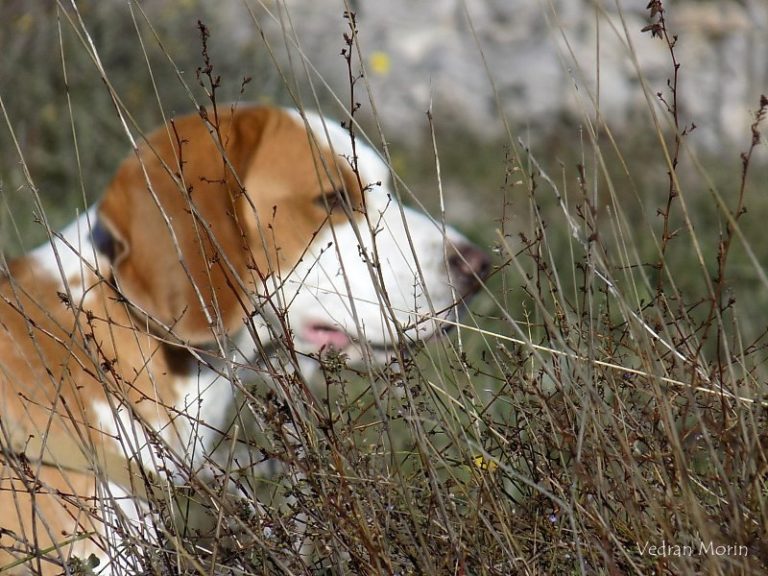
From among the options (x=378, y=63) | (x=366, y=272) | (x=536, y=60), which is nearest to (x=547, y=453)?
(x=366, y=272)

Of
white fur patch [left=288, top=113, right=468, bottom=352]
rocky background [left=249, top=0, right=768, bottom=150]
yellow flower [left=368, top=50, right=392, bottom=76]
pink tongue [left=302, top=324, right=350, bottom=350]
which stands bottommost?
pink tongue [left=302, top=324, right=350, bottom=350]

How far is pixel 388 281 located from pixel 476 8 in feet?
17.5

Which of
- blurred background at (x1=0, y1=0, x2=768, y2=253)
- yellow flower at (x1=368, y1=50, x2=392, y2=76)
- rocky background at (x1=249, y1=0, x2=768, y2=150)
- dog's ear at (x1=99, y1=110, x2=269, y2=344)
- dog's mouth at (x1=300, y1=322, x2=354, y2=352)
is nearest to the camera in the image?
dog's ear at (x1=99, y1=110, x2=269, y2=344)

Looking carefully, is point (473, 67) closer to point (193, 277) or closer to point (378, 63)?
point (378, 63)

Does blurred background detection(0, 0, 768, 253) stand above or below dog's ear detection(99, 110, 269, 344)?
above

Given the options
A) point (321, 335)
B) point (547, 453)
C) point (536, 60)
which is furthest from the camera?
point (536, 60)

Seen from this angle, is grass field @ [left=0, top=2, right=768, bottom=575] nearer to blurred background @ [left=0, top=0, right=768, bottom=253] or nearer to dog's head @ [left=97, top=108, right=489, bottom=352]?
dog's head @ [left=97, top=108, right=489, bottom=352]

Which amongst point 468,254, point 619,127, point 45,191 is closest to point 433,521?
point 468,254

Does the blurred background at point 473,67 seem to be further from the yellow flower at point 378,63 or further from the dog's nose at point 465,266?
the dog's nose at point 465,266

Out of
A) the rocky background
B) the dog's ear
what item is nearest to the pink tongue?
the dog's ear

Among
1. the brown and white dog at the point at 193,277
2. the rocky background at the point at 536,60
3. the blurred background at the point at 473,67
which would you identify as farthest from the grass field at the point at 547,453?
the rocky background at the point at 536,60

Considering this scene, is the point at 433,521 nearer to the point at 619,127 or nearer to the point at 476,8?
the point at 619,127

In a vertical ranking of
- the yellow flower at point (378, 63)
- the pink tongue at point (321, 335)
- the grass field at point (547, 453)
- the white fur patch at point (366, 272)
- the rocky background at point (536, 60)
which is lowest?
the grass field at point (547, 453)

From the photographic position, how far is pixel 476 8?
7.07 m
